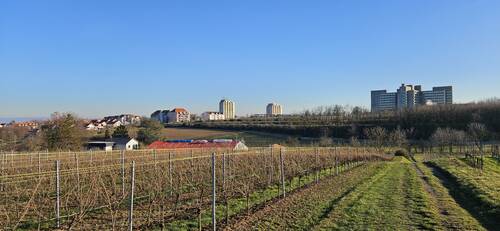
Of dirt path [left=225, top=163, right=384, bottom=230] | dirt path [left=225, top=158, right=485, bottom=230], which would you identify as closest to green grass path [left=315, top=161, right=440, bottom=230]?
dirt path [left=225, top=158, right=485, bottom=230]

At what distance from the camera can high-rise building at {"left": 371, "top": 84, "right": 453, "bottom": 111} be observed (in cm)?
18275

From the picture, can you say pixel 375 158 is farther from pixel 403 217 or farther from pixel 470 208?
pixel 403 217

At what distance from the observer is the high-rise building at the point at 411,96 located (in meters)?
183

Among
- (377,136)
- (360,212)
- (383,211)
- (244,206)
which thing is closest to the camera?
(360,212)

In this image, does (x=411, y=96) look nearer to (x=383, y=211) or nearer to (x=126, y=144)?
(x=126, y=144)

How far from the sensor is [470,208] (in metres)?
14.3

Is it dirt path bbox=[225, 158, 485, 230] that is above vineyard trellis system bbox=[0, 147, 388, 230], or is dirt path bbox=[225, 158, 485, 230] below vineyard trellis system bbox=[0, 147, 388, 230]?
below

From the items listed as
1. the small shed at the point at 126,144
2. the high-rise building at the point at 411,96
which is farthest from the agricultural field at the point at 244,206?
the high-rise building at the point at 411,96

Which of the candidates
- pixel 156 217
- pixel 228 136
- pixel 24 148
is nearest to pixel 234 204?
pixel 156 217

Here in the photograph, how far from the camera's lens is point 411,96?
183 m

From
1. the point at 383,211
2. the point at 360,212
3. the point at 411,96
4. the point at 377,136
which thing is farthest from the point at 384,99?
the point at 360,212

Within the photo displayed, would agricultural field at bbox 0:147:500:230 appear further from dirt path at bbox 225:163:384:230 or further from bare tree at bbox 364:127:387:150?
bare tree at bbox 364:127:387:150

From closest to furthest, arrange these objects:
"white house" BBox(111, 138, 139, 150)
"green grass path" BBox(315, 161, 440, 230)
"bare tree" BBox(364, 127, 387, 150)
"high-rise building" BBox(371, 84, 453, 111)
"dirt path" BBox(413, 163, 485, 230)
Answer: "green grass path" BBox(315, 161, 440, 230)
"dirt path" BBox(413, 163, 485, 230)
"bare tree" BBox(364, 127, 387, 150)
"white house" BBox(111, 138, 139, 150)
"high-rise building" BBox(371, 84, 453, 111)

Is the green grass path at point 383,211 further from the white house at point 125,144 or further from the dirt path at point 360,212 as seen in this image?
the white house at point 125,144
